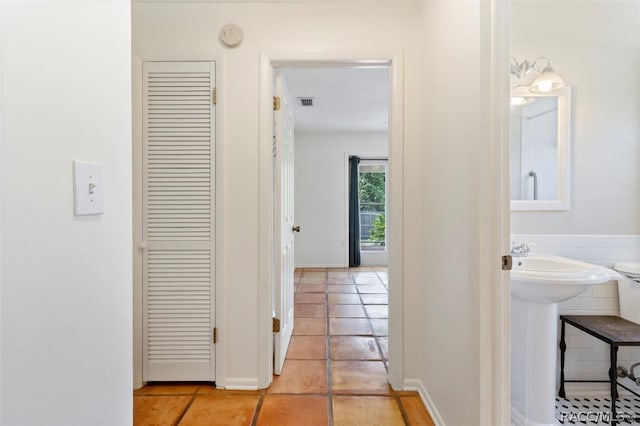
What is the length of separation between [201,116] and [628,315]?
2745 mm

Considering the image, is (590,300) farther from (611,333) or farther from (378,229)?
(378,229)

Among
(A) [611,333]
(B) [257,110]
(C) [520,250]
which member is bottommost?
(A) [611,333]

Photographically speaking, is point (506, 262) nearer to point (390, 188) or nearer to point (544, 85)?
point (390, 188)

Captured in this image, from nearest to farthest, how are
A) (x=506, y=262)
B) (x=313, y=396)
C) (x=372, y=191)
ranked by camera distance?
(x=506, y=262)
(x=313, y=396)
(x=372, y=191)

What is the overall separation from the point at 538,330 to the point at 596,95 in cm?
145

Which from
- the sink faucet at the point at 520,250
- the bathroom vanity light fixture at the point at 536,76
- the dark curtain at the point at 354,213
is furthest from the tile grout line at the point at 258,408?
the dark curtain at the point at 354,213

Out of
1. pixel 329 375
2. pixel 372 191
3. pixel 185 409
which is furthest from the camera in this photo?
pixel 372 191

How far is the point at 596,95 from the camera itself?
1.95 meters

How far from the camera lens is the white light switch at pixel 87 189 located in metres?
0.70

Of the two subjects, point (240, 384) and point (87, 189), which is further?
point (240, 384)

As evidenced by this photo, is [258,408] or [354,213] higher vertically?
[354,213]

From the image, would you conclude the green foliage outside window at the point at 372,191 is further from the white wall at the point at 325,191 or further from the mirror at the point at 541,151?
the mirror at the point at 541,151

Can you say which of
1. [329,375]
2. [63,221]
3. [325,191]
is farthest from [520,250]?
[325,191]

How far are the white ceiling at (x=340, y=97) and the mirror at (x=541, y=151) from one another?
0.98m
